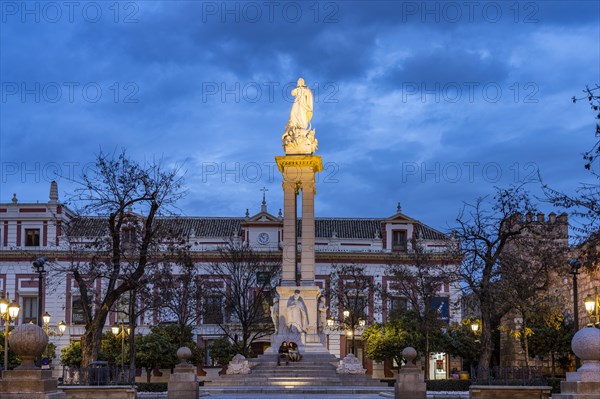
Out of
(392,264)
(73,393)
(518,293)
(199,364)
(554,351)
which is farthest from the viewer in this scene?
(392,264)

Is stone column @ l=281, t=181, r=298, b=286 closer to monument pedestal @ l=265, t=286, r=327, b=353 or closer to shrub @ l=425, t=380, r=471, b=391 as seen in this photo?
monument pedestal @ l=265, t=286, r=327, b=353

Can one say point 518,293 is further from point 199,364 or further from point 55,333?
point 55,333

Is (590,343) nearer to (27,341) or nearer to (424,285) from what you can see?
(27,341)

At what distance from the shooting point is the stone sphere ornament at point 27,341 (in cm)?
1694

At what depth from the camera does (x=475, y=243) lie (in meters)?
37.1

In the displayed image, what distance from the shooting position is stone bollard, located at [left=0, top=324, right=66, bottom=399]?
54.7 feet

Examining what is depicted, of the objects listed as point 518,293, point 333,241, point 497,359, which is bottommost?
point 497,359

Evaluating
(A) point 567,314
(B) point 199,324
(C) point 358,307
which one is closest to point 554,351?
(A) point 567,314

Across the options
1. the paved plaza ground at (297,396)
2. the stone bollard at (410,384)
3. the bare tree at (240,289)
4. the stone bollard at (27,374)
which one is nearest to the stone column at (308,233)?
the paved plaza ground at (297,396)

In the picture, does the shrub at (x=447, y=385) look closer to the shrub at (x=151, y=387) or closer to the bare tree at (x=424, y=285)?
the bare tree at (x=424, y=285)

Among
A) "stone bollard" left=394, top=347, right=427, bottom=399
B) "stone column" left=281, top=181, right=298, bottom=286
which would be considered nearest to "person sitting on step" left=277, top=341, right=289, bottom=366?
"stone column" left=281, top=181, right=298, bottom=286

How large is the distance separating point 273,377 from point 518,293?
10.3 m

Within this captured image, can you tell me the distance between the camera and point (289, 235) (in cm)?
4369

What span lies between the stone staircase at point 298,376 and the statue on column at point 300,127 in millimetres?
10281
